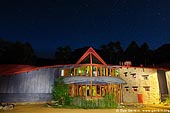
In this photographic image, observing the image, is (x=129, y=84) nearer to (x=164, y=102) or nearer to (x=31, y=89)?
(x=164, y=102)

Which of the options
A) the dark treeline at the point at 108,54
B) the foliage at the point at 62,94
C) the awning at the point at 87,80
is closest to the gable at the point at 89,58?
the awning at the point at 87,80

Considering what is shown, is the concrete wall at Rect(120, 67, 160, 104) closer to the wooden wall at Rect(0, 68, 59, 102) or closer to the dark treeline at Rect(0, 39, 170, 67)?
the wooden wall at Rect(0, 68, 59, 102)

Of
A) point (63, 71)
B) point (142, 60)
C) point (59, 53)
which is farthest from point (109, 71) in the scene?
point (142, 60)

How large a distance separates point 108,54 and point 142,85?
24.4 metres

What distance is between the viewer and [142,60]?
4669 cm

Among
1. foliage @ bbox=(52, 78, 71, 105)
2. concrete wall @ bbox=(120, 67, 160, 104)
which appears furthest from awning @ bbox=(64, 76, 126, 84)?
concrete wall @ bbox=(120, 67, 160, 104)

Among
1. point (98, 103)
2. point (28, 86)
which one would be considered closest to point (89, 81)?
point (98, 103)

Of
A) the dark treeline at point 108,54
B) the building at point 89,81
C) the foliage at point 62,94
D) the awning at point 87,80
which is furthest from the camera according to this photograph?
the dark treeline at point 108,54

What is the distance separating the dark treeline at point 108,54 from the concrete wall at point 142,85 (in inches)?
669

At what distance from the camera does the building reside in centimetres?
2141

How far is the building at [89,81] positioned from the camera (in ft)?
70.2

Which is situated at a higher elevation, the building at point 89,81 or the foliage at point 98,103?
the building at point 89,81

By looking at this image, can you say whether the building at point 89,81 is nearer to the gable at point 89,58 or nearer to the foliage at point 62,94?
the gable at point 89,58

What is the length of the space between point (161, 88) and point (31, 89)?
50.5 ft
